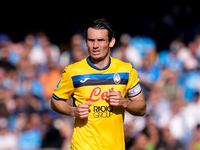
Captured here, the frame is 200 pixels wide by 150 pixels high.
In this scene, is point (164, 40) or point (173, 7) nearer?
point (164, 40)

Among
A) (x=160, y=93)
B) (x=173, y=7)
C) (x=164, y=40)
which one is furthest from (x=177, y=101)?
(x=173, y=7)

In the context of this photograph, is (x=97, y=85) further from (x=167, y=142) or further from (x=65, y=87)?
(x=167, y=142)

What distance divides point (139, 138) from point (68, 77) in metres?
3.57

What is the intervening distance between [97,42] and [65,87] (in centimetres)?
65

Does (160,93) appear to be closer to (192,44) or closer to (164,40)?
(192,44)

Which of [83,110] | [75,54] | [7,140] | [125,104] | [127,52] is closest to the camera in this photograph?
[83,110]

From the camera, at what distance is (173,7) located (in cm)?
1202

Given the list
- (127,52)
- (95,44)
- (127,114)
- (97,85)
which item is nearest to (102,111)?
(97,85)

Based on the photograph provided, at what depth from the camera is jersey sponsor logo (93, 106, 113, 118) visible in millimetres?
3945

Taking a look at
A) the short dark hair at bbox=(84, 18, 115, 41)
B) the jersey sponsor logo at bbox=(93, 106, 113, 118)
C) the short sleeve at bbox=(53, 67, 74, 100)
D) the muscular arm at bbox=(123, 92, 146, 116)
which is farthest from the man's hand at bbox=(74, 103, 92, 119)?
the short dark hair at bbox=(84, 18, 115, 41)

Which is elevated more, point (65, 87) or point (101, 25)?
point (101, 25)

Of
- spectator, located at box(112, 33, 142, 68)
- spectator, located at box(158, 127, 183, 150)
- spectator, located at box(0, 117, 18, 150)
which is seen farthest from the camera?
spectator, located at box(112, 33, 142, 68)

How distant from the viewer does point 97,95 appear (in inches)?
157

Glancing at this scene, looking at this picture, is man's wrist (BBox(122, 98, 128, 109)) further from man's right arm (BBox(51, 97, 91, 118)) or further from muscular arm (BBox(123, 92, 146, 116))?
man's right arm (BBox(51, 97, 91, 118))
